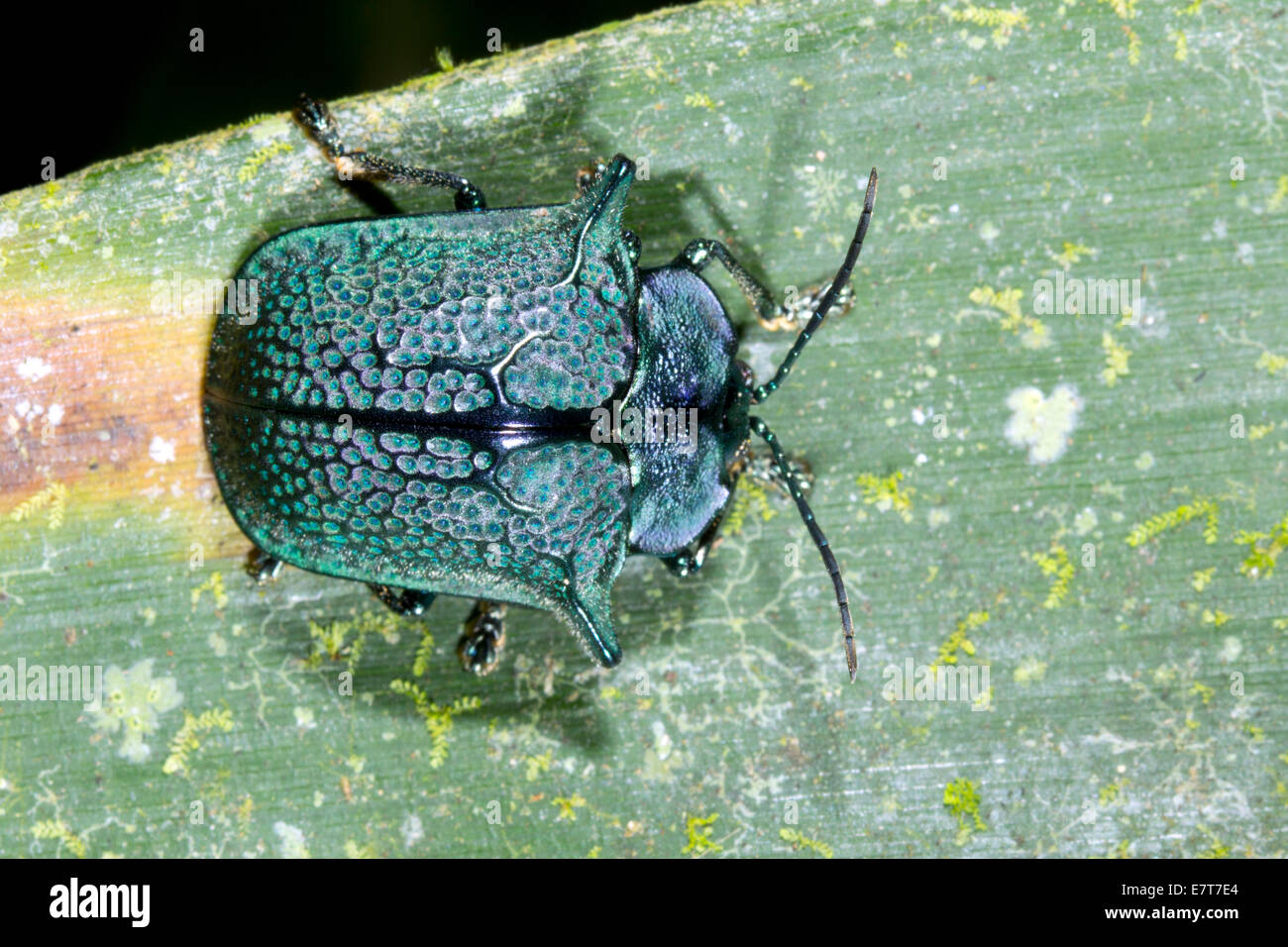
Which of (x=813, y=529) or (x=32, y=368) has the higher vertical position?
(x=32, y=368)

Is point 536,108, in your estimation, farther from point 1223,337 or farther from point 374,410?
point 1223,337

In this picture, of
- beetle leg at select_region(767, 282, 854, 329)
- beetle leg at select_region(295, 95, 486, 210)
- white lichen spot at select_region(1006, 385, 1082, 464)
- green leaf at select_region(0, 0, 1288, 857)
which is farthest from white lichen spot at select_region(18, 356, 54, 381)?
white lichen spot at select_region(1006, 385, 1082, 464)

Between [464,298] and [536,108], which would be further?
[536,108]

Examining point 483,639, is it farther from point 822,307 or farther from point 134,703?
point 822,307

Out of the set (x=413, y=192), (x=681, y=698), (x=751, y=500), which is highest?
(x=413, y=192)

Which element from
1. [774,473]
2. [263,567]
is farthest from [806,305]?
[263,567]

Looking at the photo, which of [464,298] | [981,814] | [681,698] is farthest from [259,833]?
[981,814]

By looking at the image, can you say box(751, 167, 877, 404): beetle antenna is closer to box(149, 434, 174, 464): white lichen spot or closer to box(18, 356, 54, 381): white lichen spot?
box(149, 434, 174, 464): white lichen spot
